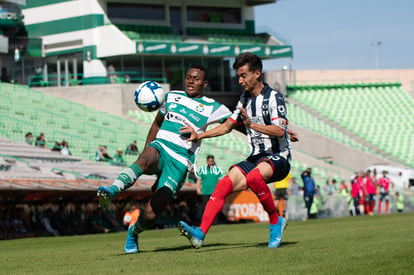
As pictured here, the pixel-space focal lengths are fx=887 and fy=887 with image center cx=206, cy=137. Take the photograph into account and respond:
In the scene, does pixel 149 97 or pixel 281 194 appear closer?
pixel 149 97

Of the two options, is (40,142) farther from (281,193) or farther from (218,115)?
(218,115)

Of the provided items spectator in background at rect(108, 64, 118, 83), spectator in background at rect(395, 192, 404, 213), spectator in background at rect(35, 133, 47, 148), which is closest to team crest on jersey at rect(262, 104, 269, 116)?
spectator in background at rect(35, 133, 47, 148)

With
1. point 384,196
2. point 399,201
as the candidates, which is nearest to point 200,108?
point 384,196

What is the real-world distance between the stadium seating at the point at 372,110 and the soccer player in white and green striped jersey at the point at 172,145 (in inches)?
1500

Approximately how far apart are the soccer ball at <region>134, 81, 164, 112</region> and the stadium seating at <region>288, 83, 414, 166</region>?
3800 centimetres

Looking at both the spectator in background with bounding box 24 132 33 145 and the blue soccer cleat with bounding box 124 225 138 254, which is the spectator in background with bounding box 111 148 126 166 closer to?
the spectator in background with bounding box 24 132 33 145

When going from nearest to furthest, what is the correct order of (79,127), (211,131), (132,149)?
(211,131) → (132,149) → (79,127)

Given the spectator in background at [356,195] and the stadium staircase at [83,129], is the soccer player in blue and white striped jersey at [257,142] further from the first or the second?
the spectator in background at [356,195]

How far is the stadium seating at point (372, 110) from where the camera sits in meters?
48.8

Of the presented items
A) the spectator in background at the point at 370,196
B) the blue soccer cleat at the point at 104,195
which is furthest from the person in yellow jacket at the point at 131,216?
the spectator in background at the point at 370,196

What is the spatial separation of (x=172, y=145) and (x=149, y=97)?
77cm

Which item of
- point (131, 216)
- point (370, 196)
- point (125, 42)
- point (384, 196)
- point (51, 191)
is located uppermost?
point (125, 42)

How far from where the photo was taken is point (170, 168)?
9906 millimetres

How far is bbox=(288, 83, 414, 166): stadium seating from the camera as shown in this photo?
48844 mm
